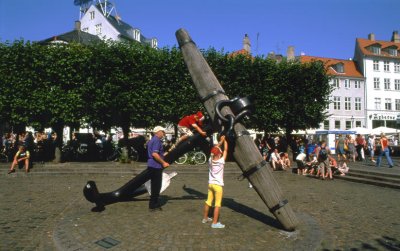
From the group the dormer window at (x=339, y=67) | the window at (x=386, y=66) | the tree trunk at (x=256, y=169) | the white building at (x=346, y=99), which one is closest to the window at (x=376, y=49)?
the window at (x=386, y=66)

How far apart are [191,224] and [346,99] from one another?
57.4 metres

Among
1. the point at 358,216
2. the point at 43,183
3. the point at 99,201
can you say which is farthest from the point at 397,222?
the point at 43,183

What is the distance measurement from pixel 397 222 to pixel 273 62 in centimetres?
1820

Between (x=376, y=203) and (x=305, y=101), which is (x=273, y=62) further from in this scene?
(x=376, y=203)

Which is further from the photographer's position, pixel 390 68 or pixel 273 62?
pixel 390 68

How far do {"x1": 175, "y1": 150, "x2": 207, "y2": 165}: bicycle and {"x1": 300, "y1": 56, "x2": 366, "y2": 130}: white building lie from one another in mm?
40058

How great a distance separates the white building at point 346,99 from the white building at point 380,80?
1202mm

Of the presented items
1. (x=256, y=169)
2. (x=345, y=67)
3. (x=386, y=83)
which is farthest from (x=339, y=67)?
(x=256, y=169)

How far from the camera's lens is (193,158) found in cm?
2166

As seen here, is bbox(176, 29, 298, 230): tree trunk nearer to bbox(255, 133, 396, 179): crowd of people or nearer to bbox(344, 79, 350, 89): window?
bbox(255, 133, 396, 179): crowd of people

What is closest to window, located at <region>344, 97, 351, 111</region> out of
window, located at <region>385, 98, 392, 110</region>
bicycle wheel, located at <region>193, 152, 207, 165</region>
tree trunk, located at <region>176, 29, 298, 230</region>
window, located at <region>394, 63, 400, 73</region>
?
window, located at <region>385, 98, 392, 110</region>

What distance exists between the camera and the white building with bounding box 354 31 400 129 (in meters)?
59.0

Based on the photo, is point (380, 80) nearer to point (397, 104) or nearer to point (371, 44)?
point (397, 104)

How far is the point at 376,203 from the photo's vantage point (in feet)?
32.4
